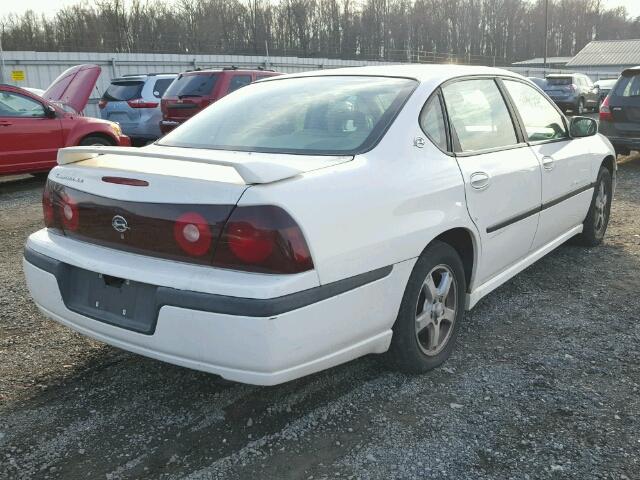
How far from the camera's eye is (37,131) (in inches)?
340

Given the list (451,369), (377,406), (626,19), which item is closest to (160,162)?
(377,406)

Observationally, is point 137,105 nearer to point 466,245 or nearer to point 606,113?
point 606,113

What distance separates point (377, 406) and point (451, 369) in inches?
22.1

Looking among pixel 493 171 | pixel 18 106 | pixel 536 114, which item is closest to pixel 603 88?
pixel 18 106

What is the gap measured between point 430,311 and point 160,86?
11526mm

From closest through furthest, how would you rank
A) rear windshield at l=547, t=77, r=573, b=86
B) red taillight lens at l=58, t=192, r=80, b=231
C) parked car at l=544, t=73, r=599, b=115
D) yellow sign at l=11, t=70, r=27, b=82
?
1. red taillight lens at l=58, t=192, r=80, b=231
2. yellow sign at l=11, t=70, r=27, b=82
3. parked car at l=544, t=73, r=599, b=115
4. rear windshield at l=547, t=77, r=573, b=86

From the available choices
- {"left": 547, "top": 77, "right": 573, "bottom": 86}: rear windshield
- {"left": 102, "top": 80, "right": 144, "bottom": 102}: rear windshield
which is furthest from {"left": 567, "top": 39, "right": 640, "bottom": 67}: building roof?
{"left": 102, "top": 80, "right": 144, "bottom": 102}: rear windshield

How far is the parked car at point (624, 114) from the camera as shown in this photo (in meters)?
9.38

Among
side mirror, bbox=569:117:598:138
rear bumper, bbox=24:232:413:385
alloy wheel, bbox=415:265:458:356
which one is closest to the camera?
rear bumper, bbox=24:232:413:385

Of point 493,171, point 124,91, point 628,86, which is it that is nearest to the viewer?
point 493,171

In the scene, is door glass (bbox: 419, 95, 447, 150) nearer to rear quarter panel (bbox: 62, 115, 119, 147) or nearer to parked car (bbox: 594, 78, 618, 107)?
rear quarter panel (bbox: 62, 115, 119, 147)

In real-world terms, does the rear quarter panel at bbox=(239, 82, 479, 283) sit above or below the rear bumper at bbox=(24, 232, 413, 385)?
above

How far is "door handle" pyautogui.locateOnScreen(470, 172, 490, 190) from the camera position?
3055mm

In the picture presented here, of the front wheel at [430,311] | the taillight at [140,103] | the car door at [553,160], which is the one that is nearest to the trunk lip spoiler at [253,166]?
the front wheel at [430,311]
